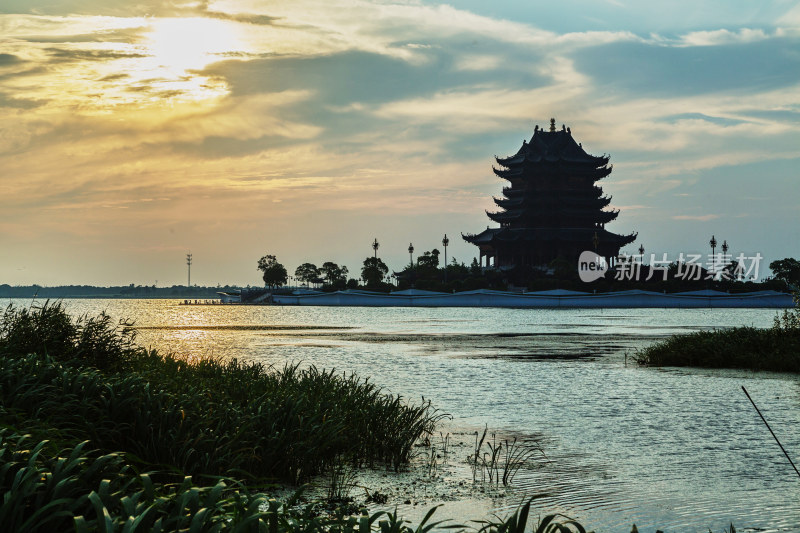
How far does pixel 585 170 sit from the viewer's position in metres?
127

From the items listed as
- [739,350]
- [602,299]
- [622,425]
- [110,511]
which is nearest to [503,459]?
[622,425]

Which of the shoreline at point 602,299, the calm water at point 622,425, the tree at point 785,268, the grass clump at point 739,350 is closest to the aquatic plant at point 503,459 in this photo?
the calm water at point 622,425

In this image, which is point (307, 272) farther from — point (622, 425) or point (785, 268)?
point (622, 425)

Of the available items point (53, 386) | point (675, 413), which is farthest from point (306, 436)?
point (675, 413)

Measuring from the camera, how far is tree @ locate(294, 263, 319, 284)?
196875 mm

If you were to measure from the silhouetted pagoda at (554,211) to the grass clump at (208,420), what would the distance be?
112 meters

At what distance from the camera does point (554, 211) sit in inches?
4872

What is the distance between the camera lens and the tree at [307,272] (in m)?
197

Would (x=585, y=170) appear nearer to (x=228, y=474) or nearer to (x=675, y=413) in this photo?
(x=675, y=413)

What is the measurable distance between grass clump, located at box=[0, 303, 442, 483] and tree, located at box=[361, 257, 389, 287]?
137676mm

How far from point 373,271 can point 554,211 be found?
147 feet

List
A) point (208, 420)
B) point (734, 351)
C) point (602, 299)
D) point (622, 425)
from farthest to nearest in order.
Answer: point (602, 299)
point (734, 351)
point (622, 425)
point (208, 420)

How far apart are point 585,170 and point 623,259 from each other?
53.1 ft

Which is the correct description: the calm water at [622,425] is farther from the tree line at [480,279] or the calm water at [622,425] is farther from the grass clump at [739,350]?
the tree line at [480,279]
